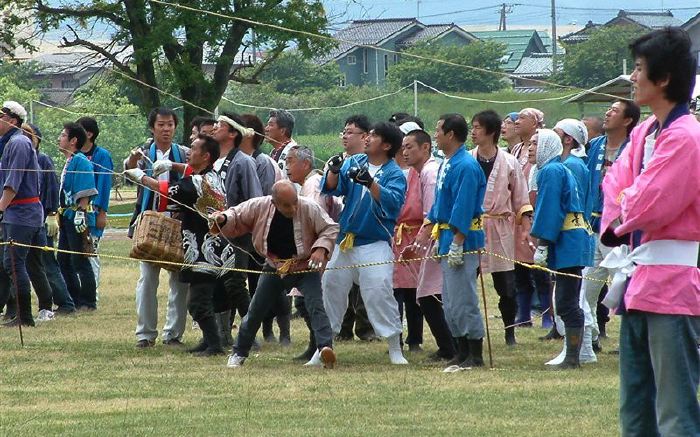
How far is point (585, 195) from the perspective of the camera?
10.3m

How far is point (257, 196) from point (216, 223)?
973mm

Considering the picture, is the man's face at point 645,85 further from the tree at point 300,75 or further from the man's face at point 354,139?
the tree at point 300,75

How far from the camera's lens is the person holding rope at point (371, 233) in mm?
9727

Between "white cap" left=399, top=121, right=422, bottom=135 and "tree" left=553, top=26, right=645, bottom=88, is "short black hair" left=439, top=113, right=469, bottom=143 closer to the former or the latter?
"white cap" left=399, top=121, right=422, bottom=135

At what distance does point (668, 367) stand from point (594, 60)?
4932cm

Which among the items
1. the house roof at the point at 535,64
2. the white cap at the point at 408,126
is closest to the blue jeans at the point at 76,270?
the white cap at the point at 408,126

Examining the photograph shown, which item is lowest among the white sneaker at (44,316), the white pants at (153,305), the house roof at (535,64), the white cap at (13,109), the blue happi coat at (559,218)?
the white sneaker at (44,316)

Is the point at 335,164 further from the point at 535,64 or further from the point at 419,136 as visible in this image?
the point at 535,64

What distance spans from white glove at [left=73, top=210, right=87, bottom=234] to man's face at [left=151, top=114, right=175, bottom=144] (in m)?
2.47

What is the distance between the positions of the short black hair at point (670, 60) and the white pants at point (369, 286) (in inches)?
194

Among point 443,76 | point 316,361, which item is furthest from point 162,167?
point 443,76

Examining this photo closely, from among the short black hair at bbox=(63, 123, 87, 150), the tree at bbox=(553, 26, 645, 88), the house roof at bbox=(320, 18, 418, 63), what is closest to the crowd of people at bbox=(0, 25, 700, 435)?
the short black hair at bbox=(63, 123, 87, 150)

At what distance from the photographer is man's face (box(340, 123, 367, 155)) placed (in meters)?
10.5

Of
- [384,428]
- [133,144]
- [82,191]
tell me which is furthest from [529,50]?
[384,428]
